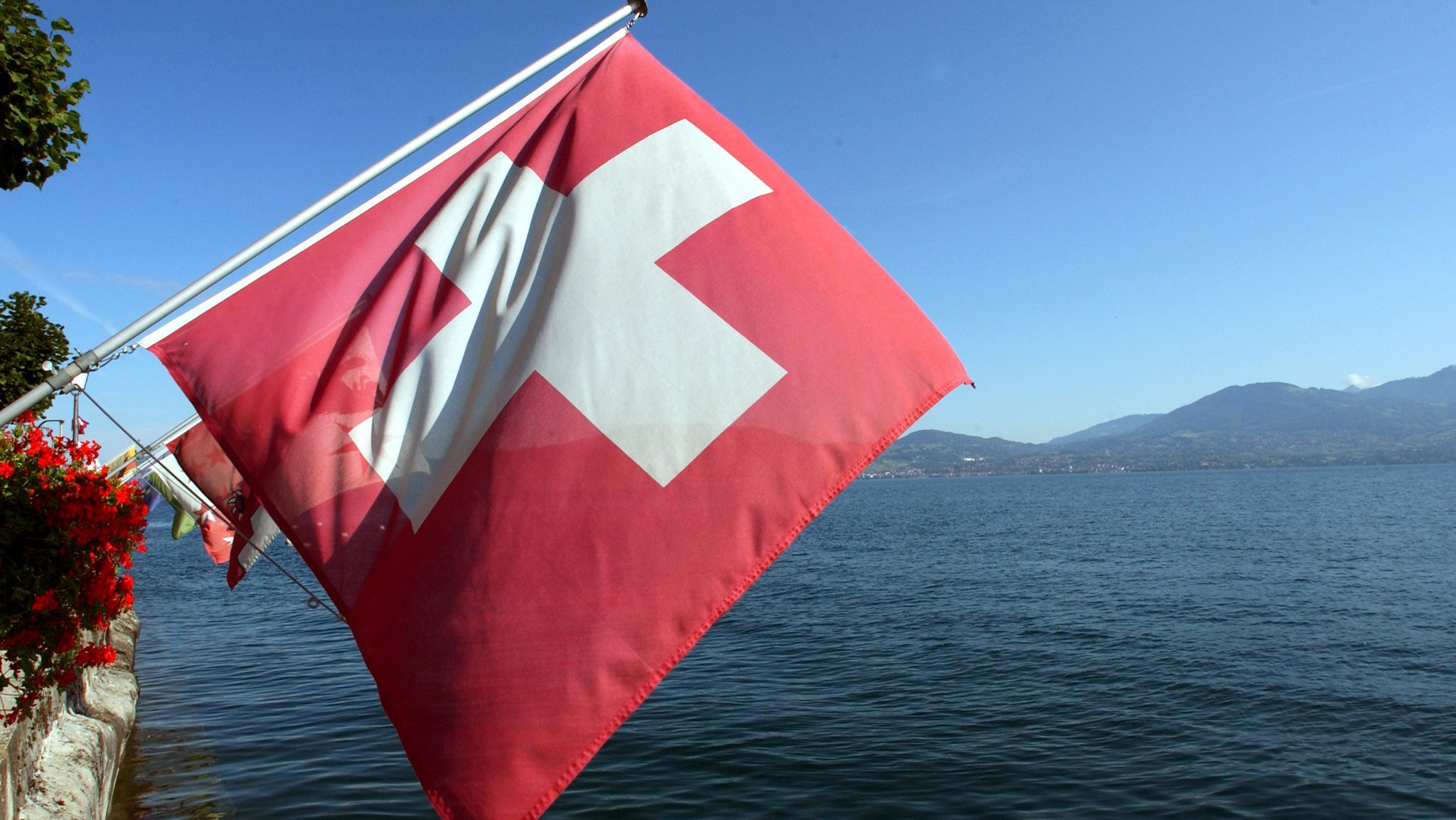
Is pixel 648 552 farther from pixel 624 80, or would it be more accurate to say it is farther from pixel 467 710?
pixel 624 80

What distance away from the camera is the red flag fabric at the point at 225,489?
20.5ft

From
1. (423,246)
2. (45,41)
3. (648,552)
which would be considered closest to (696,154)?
(423,246)

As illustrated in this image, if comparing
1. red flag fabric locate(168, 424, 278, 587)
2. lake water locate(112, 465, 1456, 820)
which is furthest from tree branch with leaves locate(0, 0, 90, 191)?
lake water locate(112, 465, 1456, 820)

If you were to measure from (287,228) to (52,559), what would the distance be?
4.25 m

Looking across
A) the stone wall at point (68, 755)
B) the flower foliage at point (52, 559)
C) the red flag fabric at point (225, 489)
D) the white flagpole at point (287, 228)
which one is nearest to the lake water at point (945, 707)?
the stone wall at point (68, 755)

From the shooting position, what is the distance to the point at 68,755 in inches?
376

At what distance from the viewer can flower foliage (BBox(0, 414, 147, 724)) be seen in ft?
21.2

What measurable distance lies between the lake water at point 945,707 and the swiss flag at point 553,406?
10.3 m

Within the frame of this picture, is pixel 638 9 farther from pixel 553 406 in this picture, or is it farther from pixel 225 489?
pixel 225 489

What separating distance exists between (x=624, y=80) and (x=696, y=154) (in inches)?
24.8

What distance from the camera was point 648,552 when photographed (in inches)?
148

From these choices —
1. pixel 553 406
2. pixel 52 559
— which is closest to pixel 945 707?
pixel 52 559

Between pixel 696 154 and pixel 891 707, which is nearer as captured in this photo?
pixel 696 154

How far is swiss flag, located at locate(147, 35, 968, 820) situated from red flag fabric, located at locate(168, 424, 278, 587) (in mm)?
2261
